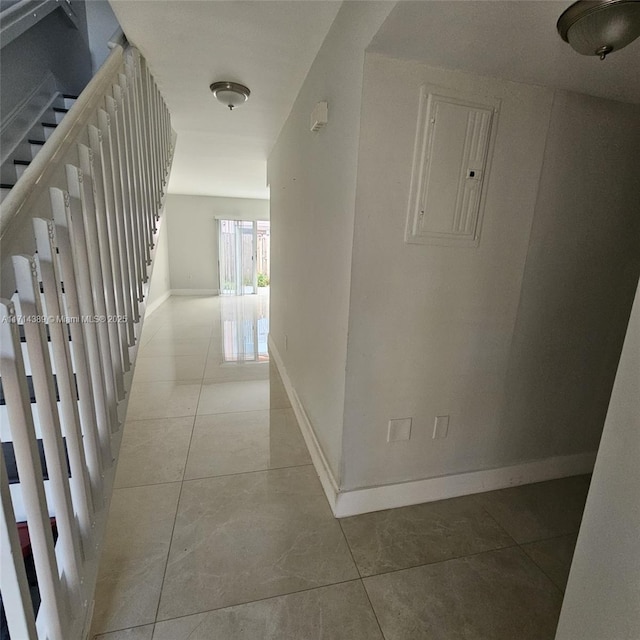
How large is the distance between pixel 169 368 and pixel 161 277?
429cm

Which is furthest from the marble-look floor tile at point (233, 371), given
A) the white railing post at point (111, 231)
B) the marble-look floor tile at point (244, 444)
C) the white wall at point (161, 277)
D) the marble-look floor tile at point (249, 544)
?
the white wall at point (161, 277)

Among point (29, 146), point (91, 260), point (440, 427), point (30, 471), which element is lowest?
point (440, 427)

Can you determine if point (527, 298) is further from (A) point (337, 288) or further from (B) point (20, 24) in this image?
(B) point (20, 24)

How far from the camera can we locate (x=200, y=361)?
Result: 343 cm

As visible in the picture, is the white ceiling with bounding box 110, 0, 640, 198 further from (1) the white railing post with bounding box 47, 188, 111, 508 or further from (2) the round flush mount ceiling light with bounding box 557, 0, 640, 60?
(1) the white railing post with bounding box 47, 188, 111, 508

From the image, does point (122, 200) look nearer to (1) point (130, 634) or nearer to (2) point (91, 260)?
(2) point (91, 260)

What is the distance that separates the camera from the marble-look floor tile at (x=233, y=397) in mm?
2441

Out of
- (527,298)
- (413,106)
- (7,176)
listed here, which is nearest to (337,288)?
(413,106)

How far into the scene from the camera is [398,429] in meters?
1.50

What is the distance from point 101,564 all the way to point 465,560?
147 centimetres

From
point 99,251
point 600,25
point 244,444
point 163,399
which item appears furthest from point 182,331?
point 600,25

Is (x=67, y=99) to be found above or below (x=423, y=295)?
above

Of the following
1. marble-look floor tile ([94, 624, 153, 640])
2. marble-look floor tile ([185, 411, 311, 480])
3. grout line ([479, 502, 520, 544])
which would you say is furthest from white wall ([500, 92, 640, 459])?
marble-look floor tile ([94, 624, 153, 640])

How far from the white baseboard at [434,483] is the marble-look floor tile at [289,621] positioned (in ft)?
1.27
